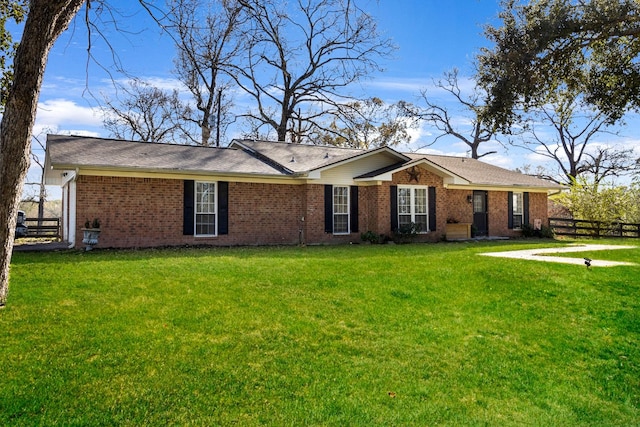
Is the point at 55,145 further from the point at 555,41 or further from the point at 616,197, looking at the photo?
the point at 616,197

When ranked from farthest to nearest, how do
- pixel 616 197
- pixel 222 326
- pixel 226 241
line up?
pixel 616 197 < pixel 226 241 < pixel 222 326

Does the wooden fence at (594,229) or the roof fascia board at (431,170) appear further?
the wooden fence at (594,229)

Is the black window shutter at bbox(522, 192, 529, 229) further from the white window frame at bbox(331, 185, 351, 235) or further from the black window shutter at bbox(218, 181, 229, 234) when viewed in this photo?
the black window shutter at bbox(218, 181, 229, 234)

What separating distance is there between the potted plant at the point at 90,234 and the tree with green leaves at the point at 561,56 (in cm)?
1095

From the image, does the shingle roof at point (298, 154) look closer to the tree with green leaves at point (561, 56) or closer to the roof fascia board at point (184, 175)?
the roof fascia board at point (184, 175)

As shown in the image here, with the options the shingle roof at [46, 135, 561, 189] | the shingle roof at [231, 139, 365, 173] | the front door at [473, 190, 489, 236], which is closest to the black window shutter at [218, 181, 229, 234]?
the shingle roof at [46, 135, 561, 189]

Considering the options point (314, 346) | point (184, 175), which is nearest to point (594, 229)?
point (184, 175)

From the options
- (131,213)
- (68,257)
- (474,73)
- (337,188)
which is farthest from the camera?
(337,188)

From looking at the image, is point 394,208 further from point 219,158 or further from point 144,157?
point 144,157

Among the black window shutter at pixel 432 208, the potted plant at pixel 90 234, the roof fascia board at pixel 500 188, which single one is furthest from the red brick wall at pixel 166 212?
the roof fascia board at pixel 500 188

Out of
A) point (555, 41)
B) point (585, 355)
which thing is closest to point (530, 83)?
point (555, 41)

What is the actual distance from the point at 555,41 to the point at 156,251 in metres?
11.4

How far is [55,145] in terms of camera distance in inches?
566

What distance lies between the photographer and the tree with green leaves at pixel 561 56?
10.1 metres
